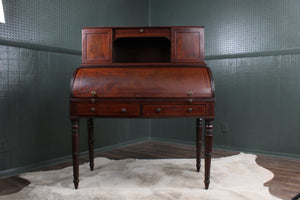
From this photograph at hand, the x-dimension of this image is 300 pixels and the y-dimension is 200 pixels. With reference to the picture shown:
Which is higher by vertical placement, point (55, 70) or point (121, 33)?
point (121, 33)

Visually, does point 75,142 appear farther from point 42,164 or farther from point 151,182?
point 42,164

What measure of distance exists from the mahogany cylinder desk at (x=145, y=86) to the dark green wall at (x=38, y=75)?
2.89 feet

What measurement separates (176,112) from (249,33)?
2.23 meters

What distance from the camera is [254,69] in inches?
153

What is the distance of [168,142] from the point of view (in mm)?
4691

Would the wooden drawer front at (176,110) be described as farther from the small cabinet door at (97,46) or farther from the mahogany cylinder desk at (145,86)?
the small cabinet door at (97,46)

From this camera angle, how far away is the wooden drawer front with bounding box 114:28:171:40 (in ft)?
8.55

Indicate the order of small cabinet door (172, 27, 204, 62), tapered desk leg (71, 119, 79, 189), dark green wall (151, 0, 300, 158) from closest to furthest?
tapered desk leg (71, 119, 79, 189), small cabinet door (172, 27, 204, 62), dark green wall (151, 0, 300, 158)

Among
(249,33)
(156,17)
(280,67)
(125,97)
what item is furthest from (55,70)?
(280,67)

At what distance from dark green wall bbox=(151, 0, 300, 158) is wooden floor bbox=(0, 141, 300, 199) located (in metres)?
0.32

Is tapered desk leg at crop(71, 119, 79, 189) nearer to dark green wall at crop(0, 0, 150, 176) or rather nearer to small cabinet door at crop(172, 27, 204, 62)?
dark green wall at crop(0, 0, 150, 176)

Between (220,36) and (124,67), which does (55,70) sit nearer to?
(124,67)

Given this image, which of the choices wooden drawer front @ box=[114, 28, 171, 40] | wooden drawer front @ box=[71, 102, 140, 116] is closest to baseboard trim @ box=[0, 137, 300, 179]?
wooden drawer front @ box=[71, 102, 140, 116]

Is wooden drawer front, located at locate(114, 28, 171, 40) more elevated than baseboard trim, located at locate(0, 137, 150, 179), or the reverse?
wooden drawer front, located at locate(114, 28, 171, 40)
